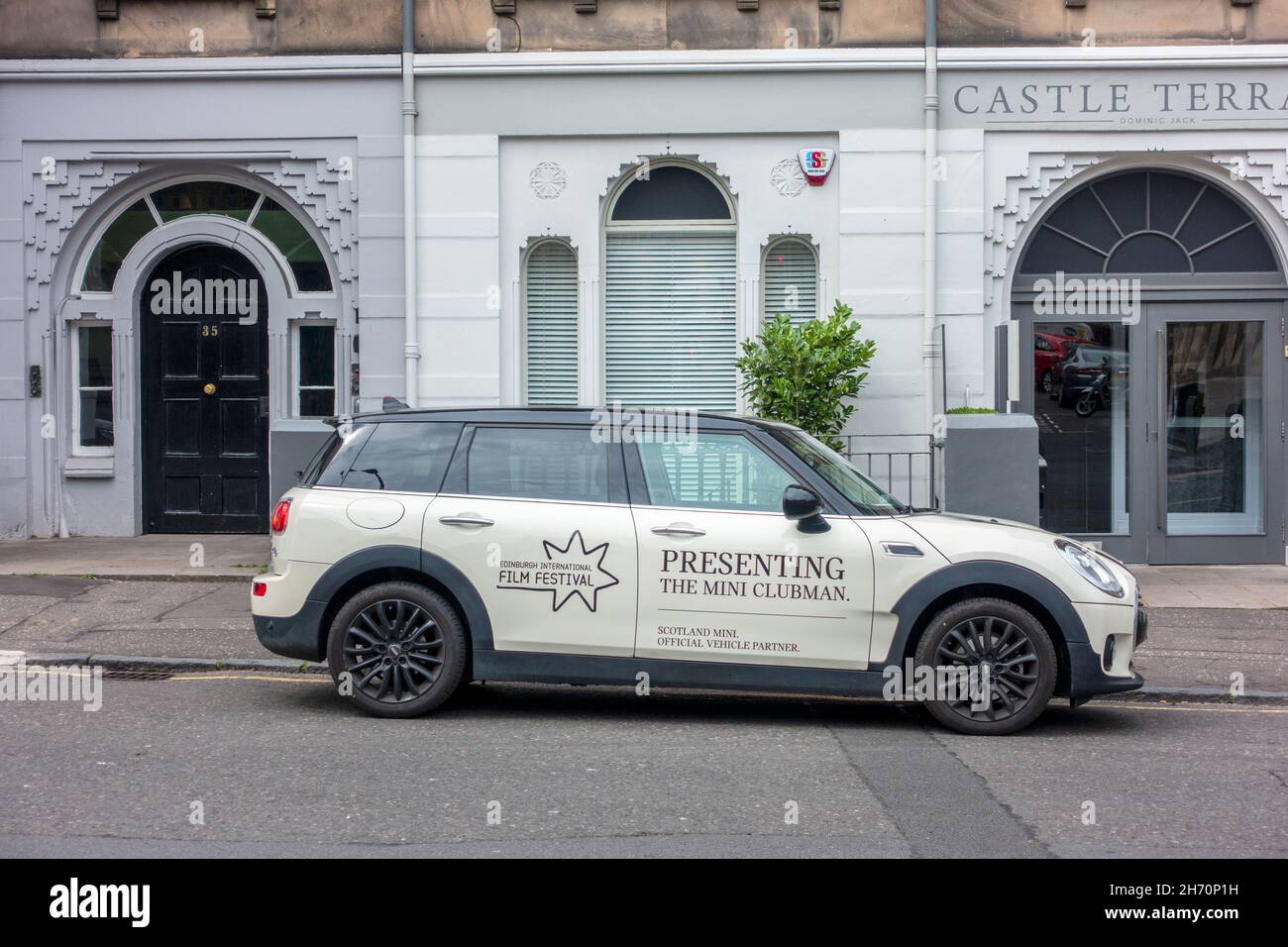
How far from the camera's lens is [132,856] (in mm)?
5117

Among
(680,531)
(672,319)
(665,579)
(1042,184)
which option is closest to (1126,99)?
(1042,184)

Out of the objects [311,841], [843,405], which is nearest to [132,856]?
[311,841]

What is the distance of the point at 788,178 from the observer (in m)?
14.1

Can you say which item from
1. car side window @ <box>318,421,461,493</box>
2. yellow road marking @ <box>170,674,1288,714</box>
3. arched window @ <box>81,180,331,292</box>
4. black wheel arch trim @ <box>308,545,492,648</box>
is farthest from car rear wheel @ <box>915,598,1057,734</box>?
arched window @ <box>81,180,331,292</box>

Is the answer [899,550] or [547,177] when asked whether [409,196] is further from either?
[899,550]

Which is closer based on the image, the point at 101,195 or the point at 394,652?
the point at 394,652

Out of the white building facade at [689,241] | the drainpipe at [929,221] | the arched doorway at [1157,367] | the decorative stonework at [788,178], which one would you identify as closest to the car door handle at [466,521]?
A: the white building facade at [689,241]

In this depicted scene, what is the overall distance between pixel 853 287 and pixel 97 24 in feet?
26.4

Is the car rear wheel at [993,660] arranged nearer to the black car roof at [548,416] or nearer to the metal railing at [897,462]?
the black car roof at [548,416]

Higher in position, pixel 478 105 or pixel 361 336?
pixel 478 105

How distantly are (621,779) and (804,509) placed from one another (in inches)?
67.6

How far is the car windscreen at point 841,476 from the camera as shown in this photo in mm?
7512

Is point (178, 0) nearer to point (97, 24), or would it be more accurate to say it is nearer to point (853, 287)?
point (97, 24)

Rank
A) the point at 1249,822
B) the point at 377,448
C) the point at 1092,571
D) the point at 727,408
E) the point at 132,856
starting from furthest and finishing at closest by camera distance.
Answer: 1. the point at 727,408
2. the point at 377,448
3. the point at 1092,571
4. the point at 1249,822
5. the point at 132,856
